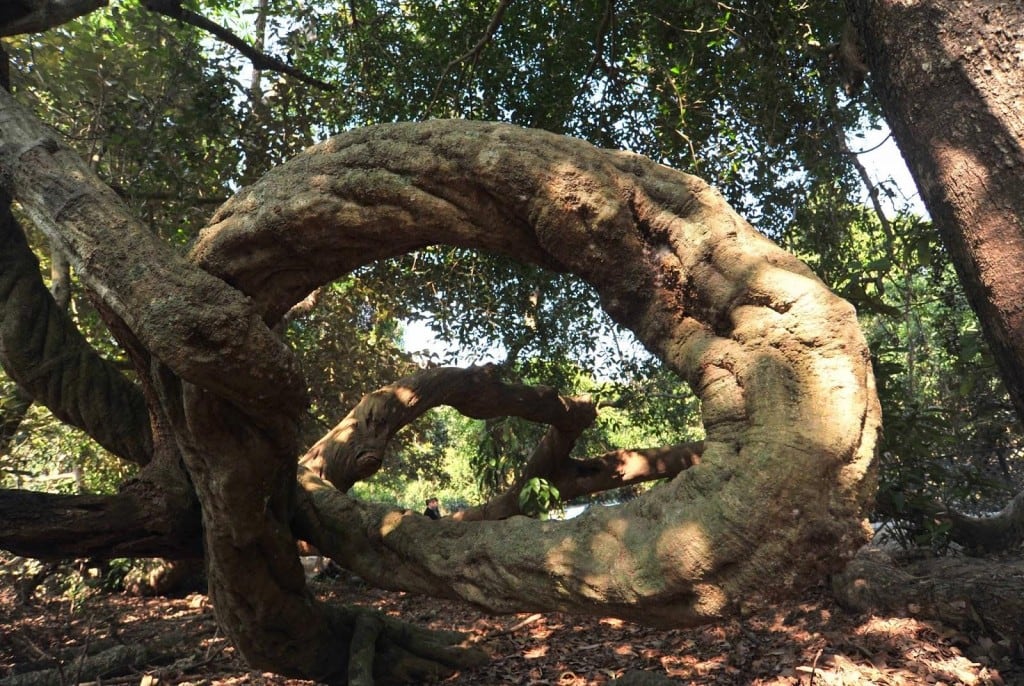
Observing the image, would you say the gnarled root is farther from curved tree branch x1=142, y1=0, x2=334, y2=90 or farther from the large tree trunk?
curved tree branch x1=142, y1=0, x2=334, y2=90

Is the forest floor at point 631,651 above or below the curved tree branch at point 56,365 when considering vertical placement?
below

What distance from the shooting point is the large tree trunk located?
2.13 m

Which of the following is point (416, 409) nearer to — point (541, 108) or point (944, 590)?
point (541, 108)

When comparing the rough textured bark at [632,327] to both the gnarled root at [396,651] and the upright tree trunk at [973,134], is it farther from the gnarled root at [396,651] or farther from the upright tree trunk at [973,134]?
the gnarled root at [396,651]

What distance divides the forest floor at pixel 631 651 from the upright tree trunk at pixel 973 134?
9.32ft

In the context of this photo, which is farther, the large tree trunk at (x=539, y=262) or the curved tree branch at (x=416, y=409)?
the curved tree branch at (x=416, y=409)

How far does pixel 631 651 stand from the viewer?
5957mm

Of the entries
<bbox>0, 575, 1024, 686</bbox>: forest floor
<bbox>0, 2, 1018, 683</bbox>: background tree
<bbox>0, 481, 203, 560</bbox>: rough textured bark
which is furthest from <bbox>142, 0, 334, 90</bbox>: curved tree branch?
<bbox>0, 575, 1024, 686</bbox>: forest floor

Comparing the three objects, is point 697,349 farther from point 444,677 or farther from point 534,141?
point 444,677

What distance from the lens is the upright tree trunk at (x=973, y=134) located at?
98.5 inches

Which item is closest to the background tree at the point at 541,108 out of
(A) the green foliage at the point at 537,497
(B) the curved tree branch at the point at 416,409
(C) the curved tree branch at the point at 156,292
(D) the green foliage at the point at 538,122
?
(D) the green foliage at the point at 538,122

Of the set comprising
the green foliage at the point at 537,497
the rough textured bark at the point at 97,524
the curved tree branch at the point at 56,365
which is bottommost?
the green foliage at the point at 537,497

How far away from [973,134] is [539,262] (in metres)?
1.75

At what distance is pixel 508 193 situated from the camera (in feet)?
9.51
